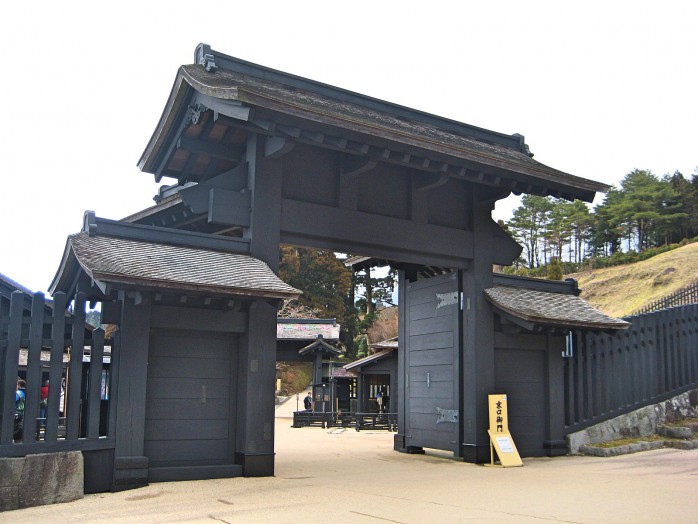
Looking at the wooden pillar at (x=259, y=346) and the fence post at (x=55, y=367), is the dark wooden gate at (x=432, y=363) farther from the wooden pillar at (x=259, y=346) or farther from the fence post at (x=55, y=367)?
the fence post at (x=55, y=367)

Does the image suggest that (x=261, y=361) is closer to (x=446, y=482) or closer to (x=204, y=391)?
(x=204, y=391)

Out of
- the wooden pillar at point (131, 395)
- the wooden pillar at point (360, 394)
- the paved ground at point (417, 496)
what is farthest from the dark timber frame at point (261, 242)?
the wooden pillar at point (360, 394)

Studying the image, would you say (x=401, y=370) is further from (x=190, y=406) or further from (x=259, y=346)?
(x=190, y=406)

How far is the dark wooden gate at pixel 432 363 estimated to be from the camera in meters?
12.3


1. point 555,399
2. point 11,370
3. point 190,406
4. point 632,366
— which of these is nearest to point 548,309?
point 555,399

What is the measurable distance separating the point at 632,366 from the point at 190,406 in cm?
1004

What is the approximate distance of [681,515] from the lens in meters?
6.50

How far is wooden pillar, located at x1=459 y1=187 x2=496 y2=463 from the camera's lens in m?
11.6

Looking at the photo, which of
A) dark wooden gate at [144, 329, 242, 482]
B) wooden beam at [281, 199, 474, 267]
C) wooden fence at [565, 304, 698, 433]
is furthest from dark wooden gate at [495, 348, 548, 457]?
dark wooden gate at [144, 329, 242, 482]

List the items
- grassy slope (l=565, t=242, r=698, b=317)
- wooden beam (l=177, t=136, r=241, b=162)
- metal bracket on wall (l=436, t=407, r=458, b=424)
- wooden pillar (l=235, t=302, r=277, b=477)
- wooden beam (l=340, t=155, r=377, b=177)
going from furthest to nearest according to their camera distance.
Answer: grassy slope (l=565, t=242, r=698, b=317), metal bracket on wall (l=436, t=407, r=458, b=424), wooden beam (l=177, t=136, r=241, b=162), wooden beam (l=340, t=155, r=377, b=177), wooden pillar (l=235, t=302, r=277, b=477)

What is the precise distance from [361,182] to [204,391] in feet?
14.4

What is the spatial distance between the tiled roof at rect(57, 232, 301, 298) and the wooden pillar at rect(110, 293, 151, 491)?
0.52 metres

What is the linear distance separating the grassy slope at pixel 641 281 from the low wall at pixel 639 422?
2905cm

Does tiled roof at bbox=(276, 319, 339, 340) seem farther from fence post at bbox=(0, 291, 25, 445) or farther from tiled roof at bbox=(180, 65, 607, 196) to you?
fence post at bbox=(0, 291, 25, 445)
